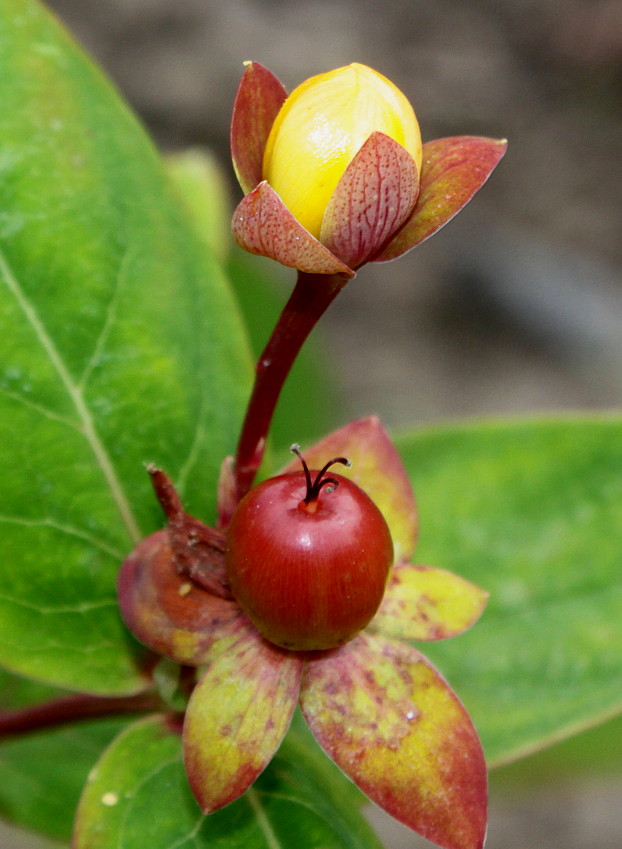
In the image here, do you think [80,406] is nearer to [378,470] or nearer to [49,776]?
[378,470]

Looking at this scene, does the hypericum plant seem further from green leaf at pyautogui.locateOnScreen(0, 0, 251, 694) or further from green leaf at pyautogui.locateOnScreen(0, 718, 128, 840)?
green leaf at pyautogui.locateOnScreen(0, 718, 128, 840)

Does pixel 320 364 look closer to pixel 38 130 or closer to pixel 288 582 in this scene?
pixel 38 130

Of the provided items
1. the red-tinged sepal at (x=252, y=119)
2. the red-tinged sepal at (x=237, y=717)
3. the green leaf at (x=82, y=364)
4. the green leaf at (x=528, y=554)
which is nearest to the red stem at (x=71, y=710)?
the green leaf at (x=82, y=364)

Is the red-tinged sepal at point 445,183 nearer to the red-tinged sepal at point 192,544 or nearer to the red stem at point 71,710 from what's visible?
the red-tinged sepal at point 192,544

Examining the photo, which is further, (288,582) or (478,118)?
(478,118)

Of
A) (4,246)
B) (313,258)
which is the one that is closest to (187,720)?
(313,258)

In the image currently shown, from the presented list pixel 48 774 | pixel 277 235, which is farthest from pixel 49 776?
pixel 277 235
